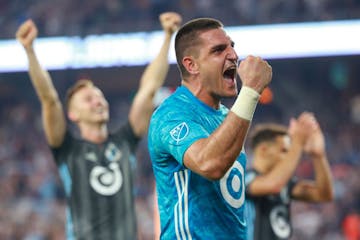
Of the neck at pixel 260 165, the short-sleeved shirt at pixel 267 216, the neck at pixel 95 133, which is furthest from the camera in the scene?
the neck at pixel 260 165

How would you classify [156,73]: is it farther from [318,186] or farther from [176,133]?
[176,133]

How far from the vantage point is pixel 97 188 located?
19.5ft

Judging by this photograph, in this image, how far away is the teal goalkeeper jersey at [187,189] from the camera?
359 cm

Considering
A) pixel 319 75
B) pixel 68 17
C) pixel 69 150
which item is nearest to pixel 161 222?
pixel 69 150

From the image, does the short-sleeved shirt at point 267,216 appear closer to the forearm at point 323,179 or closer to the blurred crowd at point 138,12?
the forearm at point 323,179

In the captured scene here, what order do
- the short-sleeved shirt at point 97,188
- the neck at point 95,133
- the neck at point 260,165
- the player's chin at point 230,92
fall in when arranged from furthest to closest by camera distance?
the neck at point 260,165 → the neck at point 95,133 → the short-sleeved shirt at point 97,188 → the player's chin at point 230,92

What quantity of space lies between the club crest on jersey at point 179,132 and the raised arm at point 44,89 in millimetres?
2542

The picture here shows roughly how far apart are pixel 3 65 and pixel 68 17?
167cm

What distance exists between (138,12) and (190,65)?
12535 mm

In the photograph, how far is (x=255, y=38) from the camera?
601 inches

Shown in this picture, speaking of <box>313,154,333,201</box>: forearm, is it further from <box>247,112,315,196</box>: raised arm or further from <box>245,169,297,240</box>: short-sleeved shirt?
<box>247,112,315,196</box>: raised arm

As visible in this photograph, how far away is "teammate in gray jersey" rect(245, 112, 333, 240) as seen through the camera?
5867 millimetres

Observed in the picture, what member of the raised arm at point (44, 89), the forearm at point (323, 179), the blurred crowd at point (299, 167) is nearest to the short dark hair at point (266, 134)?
the forearm at point (323, 179)

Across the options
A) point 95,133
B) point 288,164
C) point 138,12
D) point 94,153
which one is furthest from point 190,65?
point 138,12
